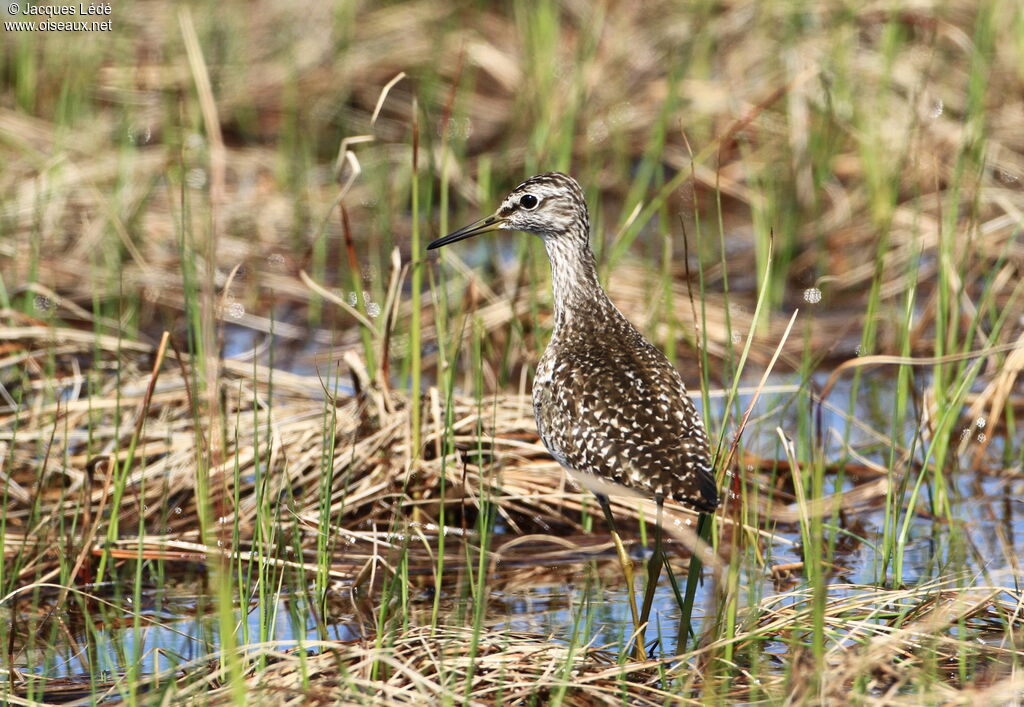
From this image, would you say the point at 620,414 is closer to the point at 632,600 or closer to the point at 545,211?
the point at 632,600

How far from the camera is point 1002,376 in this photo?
21.7 ft

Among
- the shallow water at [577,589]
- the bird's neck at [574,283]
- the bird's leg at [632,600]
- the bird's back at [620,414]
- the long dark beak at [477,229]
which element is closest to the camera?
the bird's back at [620,414]

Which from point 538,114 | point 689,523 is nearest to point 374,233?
point 538,114

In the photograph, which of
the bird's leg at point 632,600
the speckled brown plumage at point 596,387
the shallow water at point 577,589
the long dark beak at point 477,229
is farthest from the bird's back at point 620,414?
the long dark beak at point 477,229

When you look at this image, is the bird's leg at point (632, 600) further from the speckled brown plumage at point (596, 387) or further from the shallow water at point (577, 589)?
the speckled brown plumage at point (596, 387)

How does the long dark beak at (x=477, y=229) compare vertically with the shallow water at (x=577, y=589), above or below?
above

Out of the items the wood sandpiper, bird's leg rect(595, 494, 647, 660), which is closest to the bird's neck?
the wood sandpiper

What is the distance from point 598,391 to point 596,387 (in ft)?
0.09

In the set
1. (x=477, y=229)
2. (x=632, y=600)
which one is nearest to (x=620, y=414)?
(x=632, y=600)

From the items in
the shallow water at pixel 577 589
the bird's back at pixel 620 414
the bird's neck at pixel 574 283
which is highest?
the bird's neck at pixel 574 283

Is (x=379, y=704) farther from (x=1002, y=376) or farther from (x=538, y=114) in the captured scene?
(x=538, y=114)

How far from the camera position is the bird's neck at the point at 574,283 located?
5.54 meters

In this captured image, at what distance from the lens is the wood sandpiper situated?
4.54 m

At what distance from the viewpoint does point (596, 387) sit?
16.3 feet
